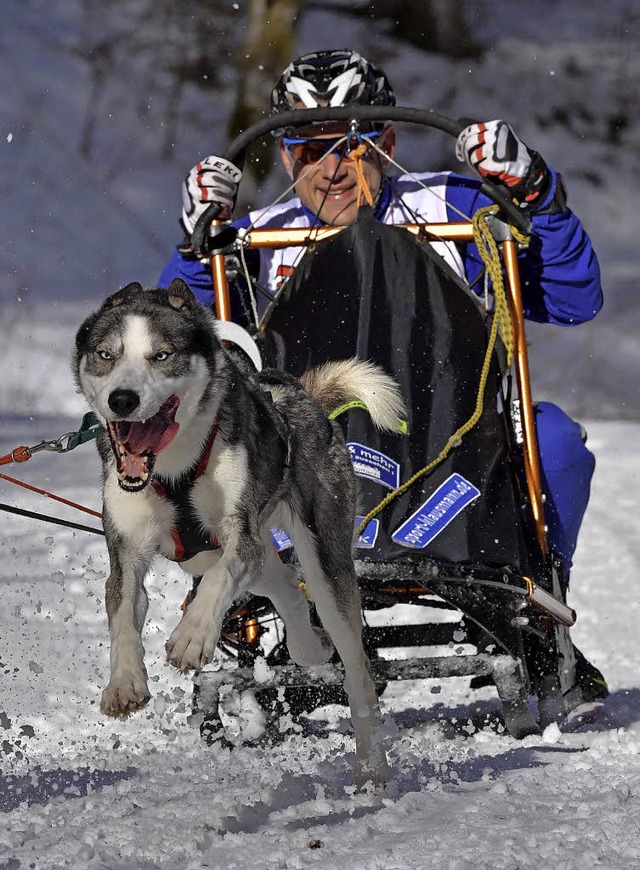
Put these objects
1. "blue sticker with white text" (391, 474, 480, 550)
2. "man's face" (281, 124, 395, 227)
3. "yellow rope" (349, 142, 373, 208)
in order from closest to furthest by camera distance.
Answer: "blue sticker with white text" (391, 474, 480, 550) → "yellow rope" (349, 142, 373, 208) → "man's face" (281, 124, 395, 227)

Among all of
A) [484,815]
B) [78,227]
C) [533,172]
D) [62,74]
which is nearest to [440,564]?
[484,815]

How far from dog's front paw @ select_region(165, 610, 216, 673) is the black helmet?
1810mm

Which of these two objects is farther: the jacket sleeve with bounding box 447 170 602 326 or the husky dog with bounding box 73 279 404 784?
the jacket sleeve with bounding box 447 170 602 326

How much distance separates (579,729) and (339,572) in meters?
1.03

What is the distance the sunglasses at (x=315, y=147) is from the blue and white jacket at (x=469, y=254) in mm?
140

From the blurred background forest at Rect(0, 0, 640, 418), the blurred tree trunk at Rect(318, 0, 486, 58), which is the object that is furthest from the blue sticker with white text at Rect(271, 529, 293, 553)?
the blurred tree trunk at Rect(318, 0, 486, 58)

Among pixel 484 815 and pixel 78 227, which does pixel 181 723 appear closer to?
pixel 484 815

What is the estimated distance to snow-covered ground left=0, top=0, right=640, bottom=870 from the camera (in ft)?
7.60

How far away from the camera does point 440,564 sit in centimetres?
301

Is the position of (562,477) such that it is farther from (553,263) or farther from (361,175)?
(361,175)

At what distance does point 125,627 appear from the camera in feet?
8.18

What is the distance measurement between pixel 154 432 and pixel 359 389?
0.72m

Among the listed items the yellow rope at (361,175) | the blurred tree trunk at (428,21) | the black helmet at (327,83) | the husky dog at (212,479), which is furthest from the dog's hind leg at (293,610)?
the blurred tree trunk at (428,21)

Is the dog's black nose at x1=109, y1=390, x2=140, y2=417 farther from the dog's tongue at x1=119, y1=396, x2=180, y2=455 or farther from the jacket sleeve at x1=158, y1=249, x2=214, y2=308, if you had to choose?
the jacket sleeve at x1=158, y1=249, x2=214, y2=308
